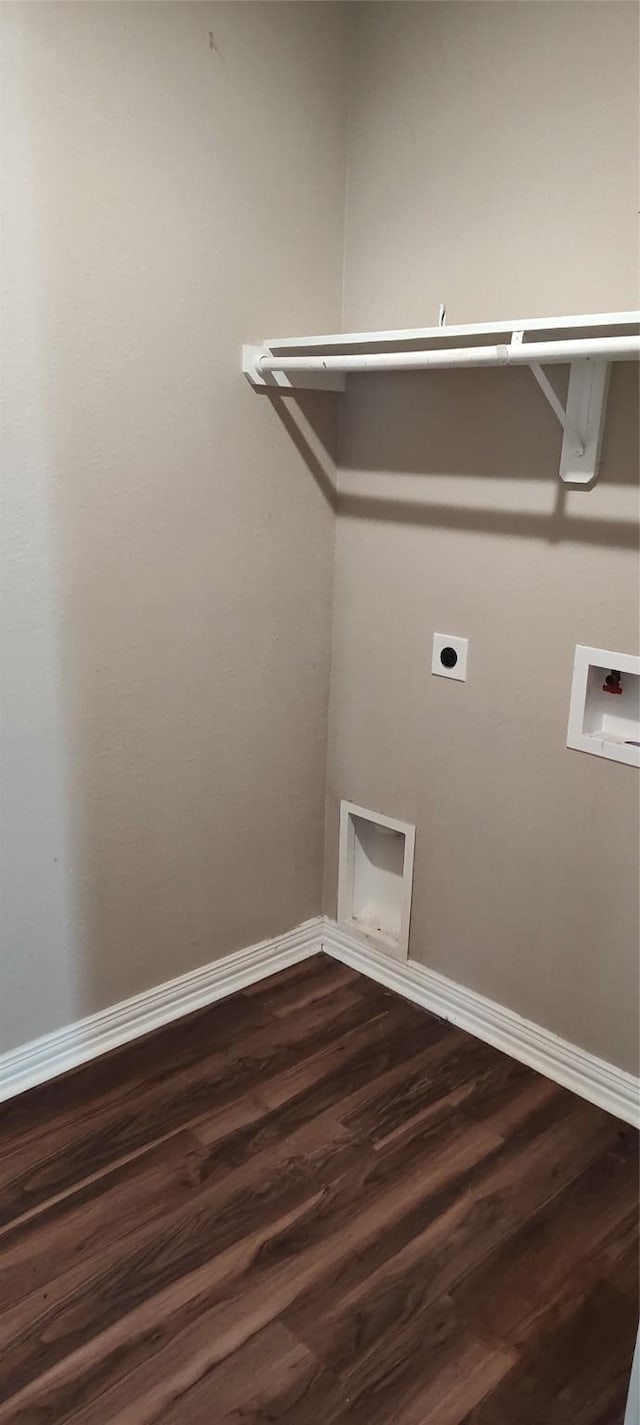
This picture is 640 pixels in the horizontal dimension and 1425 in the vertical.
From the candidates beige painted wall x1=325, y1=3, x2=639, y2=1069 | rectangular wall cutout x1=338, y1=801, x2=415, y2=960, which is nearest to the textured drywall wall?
beige painted wall x1=325, y1=3, x2=639, y2=1069

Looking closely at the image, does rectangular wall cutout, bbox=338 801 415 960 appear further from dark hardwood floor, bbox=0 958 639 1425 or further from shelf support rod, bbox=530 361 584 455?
shelf support rod, bbox=530 361 584 455

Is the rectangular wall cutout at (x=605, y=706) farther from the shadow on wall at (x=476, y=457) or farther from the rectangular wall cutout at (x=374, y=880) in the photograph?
the rectangular wall cutout at (x=374, y=880)

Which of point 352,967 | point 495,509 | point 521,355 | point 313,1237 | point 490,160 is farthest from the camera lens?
point 352,967

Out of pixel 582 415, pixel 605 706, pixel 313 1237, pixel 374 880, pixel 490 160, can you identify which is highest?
pixel 490 160

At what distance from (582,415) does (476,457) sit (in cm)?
27

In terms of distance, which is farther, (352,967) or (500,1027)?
(352,967)

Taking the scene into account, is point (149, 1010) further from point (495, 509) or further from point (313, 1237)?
point (495, 509)

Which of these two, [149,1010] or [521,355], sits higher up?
[521,355]

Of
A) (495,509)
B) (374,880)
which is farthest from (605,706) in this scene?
(374,880)

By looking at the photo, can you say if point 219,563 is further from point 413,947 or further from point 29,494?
point 413,947

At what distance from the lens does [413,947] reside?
2.23 meters

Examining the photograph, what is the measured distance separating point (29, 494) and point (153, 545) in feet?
0.90

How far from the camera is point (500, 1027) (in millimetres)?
2057

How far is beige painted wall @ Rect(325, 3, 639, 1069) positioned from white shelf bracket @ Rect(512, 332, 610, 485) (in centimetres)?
2
